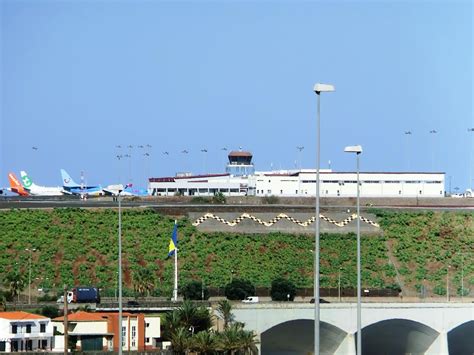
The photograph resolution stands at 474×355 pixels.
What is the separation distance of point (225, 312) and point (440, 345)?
17664mm

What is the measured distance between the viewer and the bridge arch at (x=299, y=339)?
362 ft

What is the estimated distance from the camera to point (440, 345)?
113 meters

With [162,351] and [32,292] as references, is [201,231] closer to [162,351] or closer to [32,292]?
[32,292]

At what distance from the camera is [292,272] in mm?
135000

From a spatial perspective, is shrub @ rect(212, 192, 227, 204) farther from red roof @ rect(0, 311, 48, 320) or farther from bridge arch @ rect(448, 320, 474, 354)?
red roof @ rect(0, 311, 48, 320)

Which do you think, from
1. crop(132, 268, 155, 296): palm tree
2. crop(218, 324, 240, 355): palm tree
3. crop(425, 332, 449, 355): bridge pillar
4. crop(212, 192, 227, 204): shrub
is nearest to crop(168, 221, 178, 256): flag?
crop(132, 268, 155, 296): palm tree

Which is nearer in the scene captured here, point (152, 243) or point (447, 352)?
point (447, 352)

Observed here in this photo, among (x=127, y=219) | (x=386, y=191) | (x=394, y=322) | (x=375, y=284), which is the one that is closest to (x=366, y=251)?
(x=375, y=284)

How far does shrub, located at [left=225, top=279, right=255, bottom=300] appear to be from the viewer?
116938 mm

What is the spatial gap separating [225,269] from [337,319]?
25476 millimetres

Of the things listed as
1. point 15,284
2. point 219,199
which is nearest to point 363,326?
point 15,284

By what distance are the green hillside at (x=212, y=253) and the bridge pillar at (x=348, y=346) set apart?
15768 mm

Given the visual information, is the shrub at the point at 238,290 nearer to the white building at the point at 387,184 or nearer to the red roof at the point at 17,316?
the red roof at the point at 17,316

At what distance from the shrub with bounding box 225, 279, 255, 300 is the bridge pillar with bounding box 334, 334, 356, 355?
29.4 ft
